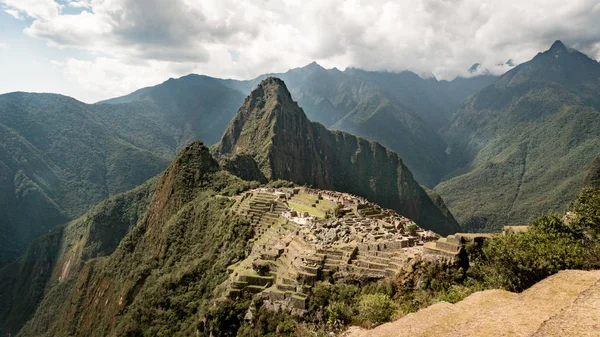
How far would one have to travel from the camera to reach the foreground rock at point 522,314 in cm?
1324

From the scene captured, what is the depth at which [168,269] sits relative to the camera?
6256 centimetres

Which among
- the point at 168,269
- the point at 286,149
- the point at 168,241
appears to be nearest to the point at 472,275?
the point at 168,269

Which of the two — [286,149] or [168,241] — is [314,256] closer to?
[168,241]

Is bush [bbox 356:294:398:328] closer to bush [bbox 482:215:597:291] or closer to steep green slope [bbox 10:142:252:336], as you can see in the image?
bush [bbox 482:215:597:291]

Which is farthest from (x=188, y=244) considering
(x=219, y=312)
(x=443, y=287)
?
(x=443, y=287)

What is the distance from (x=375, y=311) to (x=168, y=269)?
166 ft

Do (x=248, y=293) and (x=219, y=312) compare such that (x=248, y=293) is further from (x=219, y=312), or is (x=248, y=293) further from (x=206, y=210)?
(x=206, y=210)

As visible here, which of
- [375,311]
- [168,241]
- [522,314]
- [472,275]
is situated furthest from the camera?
[168,241]

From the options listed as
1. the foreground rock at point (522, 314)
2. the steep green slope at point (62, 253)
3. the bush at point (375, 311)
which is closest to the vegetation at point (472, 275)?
the bush at point (375, 311)

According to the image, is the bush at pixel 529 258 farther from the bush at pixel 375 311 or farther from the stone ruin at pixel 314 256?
the bush at pixel 375 311

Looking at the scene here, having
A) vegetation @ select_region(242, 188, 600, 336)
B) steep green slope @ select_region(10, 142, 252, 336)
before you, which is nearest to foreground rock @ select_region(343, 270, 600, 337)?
vegetation @ select_region(242, 188, 600, 336)

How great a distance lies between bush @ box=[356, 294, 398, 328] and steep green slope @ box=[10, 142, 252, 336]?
13874 millimetres

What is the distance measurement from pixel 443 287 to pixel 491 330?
33.3ft

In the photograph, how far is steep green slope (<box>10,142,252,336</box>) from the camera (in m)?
47.4
